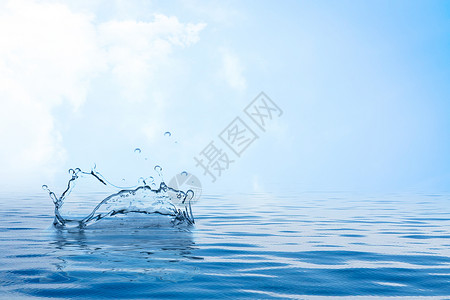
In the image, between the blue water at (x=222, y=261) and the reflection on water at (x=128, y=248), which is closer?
the blue water at (x=222, y=261)

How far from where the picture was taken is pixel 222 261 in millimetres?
7938

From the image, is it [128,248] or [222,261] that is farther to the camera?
[128,248]

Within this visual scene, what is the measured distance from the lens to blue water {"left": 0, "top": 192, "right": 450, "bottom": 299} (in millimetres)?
5953

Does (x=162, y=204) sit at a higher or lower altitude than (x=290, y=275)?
higher

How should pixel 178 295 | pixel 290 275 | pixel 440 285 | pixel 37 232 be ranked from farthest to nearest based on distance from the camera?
1. pixel 37 232
2. pixel 290 275
3. pixel 440 285
4. pixel 178 295

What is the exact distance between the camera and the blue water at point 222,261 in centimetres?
595

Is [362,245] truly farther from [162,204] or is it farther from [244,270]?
[162,204]

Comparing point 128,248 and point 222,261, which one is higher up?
point 128,248

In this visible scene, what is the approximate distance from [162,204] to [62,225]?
4.81 metres

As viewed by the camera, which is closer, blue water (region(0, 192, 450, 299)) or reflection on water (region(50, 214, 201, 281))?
blue water (region(0, 192, 450, 299))

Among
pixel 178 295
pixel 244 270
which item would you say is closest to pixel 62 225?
pixel 244 270

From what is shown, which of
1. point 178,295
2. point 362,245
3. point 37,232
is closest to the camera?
point 178,295

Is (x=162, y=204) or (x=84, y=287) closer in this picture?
(x=84, y=287)

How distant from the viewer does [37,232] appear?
11.9 m
